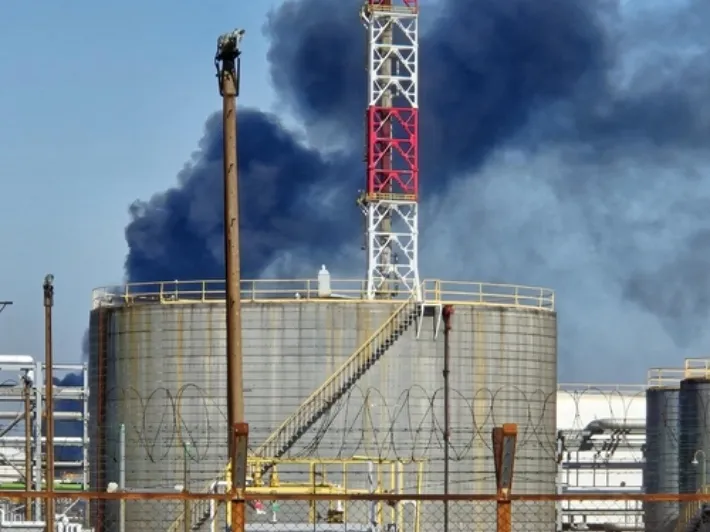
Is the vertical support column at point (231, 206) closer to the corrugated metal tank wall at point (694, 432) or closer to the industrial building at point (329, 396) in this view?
the industrial building at point (329, 396)

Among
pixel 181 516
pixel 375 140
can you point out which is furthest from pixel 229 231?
pixel 375 140

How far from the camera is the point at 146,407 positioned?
5191 centimetres

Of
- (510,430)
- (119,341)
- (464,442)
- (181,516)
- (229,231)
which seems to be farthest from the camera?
(119,341)

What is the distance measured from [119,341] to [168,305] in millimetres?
2503

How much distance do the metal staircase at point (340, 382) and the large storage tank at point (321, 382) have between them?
0.21 metres

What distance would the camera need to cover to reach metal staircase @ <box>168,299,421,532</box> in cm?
4925

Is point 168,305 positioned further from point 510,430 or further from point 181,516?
point 510,430

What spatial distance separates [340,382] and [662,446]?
20.4m

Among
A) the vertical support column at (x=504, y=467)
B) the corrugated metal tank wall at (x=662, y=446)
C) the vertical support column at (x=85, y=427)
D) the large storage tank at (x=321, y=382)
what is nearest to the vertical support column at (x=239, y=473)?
the vertical support column at (x=504, y=467)

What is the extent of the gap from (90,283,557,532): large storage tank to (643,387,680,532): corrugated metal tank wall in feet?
42.7

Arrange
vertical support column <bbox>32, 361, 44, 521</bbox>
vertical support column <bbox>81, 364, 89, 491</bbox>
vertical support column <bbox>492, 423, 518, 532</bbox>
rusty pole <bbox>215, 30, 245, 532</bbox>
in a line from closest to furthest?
vertical support column <bbox>492, 423, 518, 532</bbox> < rusty pole <bbox>215, 30, 245, 532</bbox> < vertical support column <bbox>81, 364, 89, 491</bbox> < vertical support column <bbox>32, 361, 44, 521</bbox>

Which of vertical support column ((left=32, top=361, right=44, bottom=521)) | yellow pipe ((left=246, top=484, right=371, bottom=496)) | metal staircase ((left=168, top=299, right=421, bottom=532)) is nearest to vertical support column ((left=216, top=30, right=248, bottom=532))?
yellow pipe ((left=246, top=484, right=371, bottom=496))

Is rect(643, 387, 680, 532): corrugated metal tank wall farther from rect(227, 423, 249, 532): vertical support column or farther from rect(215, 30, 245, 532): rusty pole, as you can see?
rect(227, 423, 249, 532): vertical support column

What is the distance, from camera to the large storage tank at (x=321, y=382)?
4972cm
